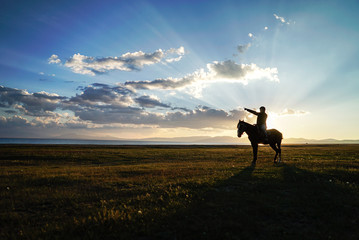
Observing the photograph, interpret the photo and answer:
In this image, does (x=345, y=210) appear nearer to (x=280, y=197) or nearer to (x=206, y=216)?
(x=280, y=197)

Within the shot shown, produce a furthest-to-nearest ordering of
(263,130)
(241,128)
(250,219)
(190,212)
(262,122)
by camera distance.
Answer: (262,122) → (263,130) → (241,128) → (190,212) → (250,219)

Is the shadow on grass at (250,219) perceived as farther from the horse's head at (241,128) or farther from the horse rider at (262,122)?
the horse rider at (262,122)

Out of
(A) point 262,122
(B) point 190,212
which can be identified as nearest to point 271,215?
(B) point 190,212

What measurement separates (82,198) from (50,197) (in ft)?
5.10

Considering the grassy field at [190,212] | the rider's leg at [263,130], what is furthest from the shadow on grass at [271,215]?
the rider's leg at [263,130]

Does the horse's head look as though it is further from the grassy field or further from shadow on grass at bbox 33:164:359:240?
shadow on grass at bbox 33:164:359:240

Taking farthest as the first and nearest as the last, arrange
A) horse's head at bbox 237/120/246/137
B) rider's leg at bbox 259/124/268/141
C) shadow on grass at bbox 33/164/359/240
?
rider's leg at bbox 259/124/268/141
horse's head at bbox 237/120/246/137
shadow on grass at bbox 33/164/359/240

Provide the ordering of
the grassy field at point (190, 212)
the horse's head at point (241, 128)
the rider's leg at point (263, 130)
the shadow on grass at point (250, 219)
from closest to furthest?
the shadow on grass at point (250, 219) → the grassy field at point (190, 212) → the horse's head at point (241, 128) → the rider's leg at point (263, 130)

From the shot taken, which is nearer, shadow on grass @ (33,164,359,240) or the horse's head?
shadow on grass @ (33,164,359,240)

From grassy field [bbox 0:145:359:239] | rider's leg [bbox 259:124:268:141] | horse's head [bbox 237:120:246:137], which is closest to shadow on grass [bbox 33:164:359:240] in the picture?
grassy field [bbox 0:145:359:239]

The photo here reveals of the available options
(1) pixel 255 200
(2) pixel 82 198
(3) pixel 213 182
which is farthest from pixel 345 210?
(2) pixel 82 198

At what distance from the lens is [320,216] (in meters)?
6.75

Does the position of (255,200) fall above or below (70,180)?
above

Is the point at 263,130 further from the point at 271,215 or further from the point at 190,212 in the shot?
the point at 190,212
